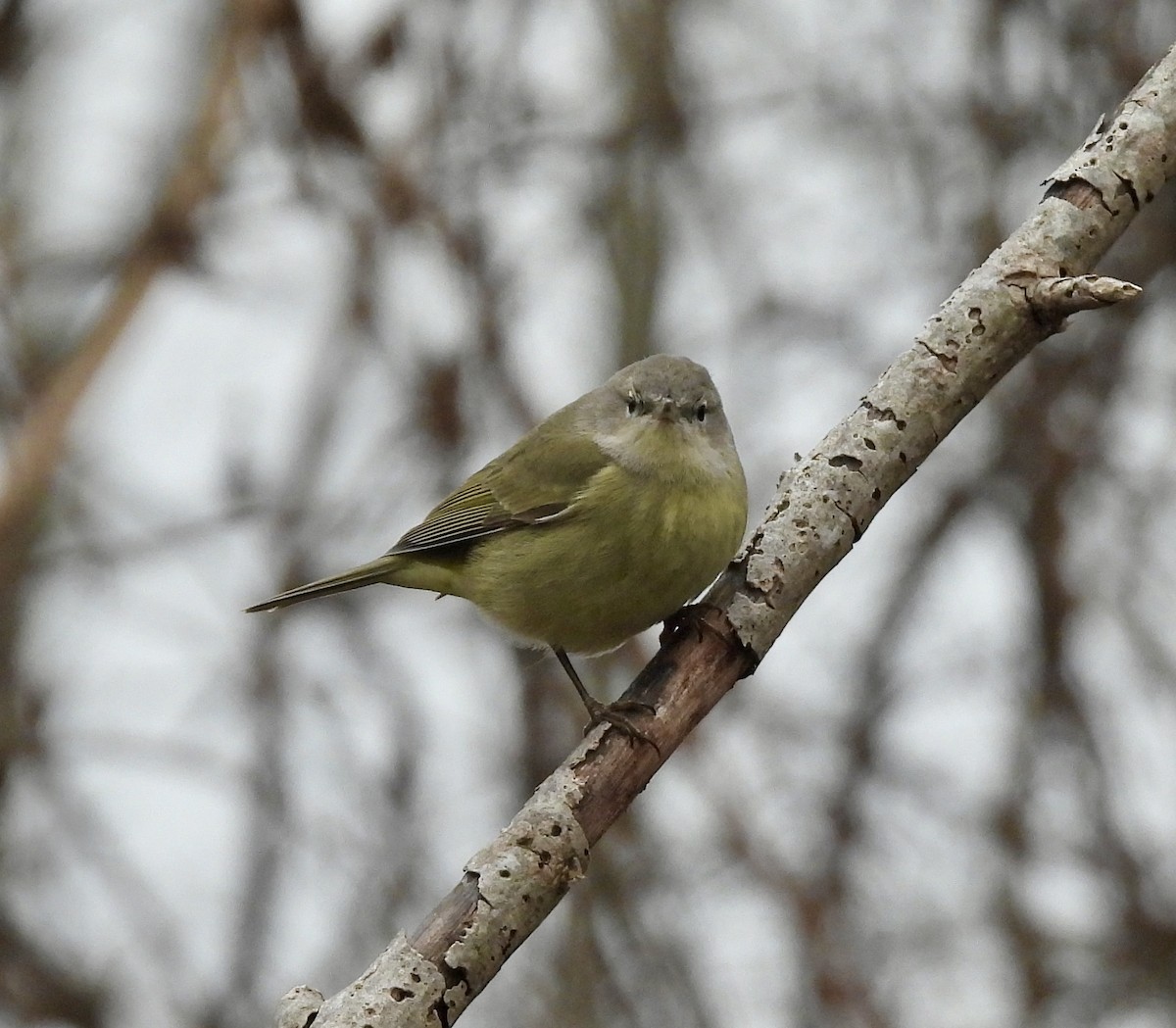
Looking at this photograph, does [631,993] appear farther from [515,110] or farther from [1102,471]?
[515,110]

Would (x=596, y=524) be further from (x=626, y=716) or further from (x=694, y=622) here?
(x=626, y=716)

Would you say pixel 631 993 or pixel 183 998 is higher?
pixel 183 998

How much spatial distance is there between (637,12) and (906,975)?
18.5ft

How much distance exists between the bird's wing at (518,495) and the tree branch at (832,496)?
1285mm

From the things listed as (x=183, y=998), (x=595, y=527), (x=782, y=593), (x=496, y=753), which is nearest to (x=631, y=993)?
(x=496, y=753)

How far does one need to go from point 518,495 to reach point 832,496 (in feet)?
6.06

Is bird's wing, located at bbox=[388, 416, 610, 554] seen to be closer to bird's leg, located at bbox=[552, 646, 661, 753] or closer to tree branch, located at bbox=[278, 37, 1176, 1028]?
tree branch, located at bbox=[278, 37, 1176, 1028]

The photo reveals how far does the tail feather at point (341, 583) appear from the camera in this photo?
523 centimetres

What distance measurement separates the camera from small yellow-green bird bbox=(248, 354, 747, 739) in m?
4.45

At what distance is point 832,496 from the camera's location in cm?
357

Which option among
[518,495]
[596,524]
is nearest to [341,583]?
[518,495]

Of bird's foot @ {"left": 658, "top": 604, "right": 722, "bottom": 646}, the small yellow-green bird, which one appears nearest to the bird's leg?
bird's foot @ {"left": 658, "top": 604, "right": 722, "bottom": 646}

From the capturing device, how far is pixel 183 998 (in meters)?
6.83

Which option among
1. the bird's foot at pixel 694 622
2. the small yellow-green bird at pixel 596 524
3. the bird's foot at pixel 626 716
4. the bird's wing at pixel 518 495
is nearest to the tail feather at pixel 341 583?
the small yellow-green bird at pixel 596 524
